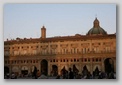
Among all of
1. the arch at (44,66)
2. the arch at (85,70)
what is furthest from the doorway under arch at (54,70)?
the arch at (85,70)

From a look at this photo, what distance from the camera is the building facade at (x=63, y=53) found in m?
7.00

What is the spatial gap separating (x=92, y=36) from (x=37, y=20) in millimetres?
919

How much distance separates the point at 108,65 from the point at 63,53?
752 mm

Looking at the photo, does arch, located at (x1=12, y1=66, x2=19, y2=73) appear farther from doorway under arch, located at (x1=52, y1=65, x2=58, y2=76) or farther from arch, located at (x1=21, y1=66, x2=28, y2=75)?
doorway under arch, located at (x1=52, y1=65, x2=58, y2=76)

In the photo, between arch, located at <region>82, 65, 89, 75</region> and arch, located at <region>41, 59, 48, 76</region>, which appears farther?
arch, located at <region>41, 59, 48, 76</region>

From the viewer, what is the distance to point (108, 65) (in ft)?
22.8

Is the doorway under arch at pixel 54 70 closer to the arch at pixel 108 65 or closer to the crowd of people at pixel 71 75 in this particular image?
the crowd of people at pixel 71 75

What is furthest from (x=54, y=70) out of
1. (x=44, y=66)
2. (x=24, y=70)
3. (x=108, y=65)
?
(x=108, y=65)

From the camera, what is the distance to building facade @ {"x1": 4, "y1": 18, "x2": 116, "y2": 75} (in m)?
7.00

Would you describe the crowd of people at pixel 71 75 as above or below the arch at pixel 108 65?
below

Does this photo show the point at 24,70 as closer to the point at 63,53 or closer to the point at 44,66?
the point at 44,66

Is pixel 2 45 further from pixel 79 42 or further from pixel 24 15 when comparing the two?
pixel 79 42

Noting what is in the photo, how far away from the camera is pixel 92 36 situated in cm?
705

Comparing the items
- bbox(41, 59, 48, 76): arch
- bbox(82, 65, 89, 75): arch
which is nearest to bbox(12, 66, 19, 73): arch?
bbox(41, 59, 48, 76): arch
